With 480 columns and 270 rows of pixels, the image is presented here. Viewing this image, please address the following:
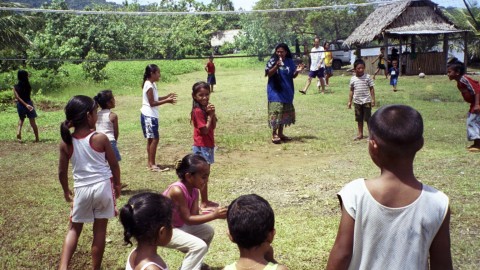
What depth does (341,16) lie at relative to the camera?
38.2m

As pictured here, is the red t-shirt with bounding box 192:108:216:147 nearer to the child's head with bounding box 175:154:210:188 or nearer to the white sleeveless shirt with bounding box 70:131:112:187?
the white sleeveless shirt with bounding box 70:131:112:187

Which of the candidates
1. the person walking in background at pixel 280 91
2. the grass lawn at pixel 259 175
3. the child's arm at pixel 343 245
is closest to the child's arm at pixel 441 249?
the child's arm at pixel 343 245

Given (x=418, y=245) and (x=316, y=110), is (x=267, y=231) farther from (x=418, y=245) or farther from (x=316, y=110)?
(x=316, y=110)

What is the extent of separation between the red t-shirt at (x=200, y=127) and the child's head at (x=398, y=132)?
3.09 meters

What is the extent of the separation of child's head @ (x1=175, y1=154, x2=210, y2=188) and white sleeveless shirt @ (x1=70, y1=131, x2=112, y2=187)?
26.5 inches

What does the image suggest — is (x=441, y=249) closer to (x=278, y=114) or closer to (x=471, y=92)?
(x=471, y=92)

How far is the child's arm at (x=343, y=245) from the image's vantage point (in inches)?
80.5

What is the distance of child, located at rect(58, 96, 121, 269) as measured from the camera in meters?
3.54

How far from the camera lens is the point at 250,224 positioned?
212 centimetres

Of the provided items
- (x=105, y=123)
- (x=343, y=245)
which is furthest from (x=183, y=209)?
(x=105, y=123)

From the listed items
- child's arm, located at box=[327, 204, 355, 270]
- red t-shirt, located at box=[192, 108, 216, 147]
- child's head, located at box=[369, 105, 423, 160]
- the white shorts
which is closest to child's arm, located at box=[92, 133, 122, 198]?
the white shorts

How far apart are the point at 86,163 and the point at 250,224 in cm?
189

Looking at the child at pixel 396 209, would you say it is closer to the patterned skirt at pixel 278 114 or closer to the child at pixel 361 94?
the patterned skirt at pixel 278 114

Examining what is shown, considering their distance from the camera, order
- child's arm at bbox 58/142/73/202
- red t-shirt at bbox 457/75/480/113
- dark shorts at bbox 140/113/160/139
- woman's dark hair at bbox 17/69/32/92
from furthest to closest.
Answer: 1. woman's dark hair at bbox 17/69/32/92
2. red t-shirt at bbox 457/75/480/113
3. dark shorts at bbox 140/113/160/139
4. child's arm at bbox 58/142/73/202
